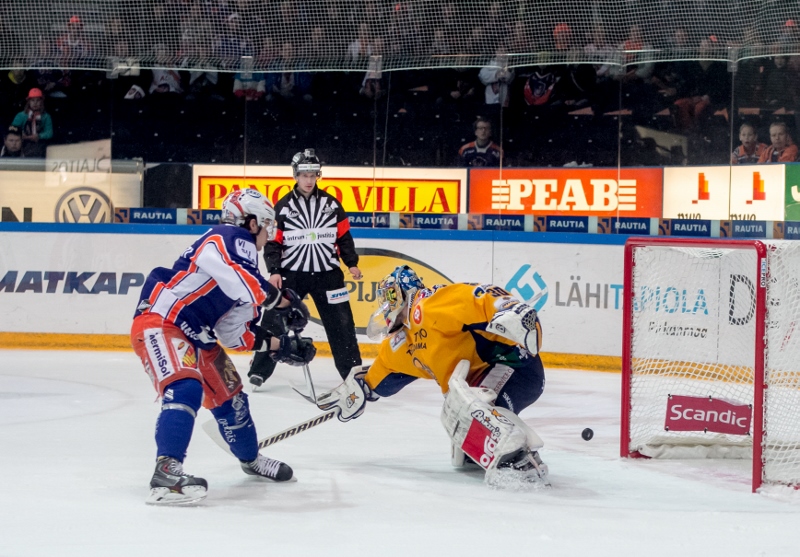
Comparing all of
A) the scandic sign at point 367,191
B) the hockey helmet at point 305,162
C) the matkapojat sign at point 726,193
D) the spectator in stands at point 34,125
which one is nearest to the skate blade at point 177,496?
the hockey helmet at point 305,162

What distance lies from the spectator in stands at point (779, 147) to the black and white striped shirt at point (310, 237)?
2.74 m

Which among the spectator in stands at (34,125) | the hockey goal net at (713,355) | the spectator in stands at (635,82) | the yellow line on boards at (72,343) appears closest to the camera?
the hockey goal net at (713,355)

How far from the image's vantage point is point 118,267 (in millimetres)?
7152

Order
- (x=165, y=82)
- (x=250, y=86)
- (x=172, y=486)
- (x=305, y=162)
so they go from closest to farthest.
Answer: (x=172, y=486), (x=305, y=162), (x=250, y=86), (x=165, y=82)

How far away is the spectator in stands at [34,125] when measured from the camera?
7.63 m

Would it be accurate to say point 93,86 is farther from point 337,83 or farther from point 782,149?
point 782,149

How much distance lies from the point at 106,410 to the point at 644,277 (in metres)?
2.52

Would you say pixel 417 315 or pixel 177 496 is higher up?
pixel 417 315

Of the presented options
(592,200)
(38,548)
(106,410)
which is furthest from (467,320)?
(592,200)

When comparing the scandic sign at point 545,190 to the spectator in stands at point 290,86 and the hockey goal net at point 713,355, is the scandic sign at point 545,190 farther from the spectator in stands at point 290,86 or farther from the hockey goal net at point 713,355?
the hockey goal net at point 713,355

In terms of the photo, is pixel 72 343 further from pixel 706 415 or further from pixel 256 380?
pixel 706 415

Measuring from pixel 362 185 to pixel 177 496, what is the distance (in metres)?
4.93

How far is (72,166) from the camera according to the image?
24.6 feet

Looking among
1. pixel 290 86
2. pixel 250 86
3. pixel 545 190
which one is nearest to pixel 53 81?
pixel 250 86
